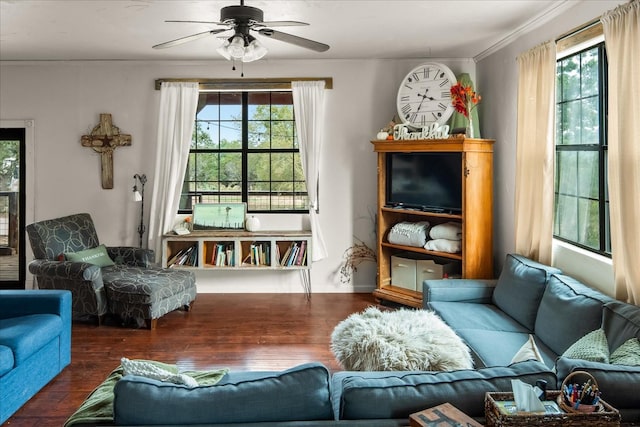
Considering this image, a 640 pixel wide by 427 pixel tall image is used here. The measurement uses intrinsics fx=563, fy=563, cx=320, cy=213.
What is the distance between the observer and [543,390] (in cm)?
179

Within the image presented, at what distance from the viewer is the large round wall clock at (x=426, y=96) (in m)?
5.40

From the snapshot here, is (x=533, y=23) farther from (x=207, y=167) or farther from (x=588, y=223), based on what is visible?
(x=207, y=167)

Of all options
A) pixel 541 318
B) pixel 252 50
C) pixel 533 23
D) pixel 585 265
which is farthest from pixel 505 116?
pixel 252 50

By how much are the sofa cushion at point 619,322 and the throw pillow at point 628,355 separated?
0.55 ft

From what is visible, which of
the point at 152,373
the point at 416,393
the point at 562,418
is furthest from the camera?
the point at 152,373

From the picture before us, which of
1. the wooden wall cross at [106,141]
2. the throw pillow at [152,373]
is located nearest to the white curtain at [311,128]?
the wooden wall cross at [106,141]

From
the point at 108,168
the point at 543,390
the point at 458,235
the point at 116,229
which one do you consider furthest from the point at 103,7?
the point at 543,390

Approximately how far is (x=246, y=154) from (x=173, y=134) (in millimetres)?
A: 811

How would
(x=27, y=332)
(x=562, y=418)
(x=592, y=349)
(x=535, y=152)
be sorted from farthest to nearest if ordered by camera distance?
1. (x=535, y=152)
2. (x=27, y=332)
3. (x=592, y=349)
4. (x=562, y=418)

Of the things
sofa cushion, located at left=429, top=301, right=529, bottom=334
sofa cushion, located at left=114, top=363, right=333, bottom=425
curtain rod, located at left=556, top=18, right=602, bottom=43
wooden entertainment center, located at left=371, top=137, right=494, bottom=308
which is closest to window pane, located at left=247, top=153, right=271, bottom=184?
wooden entertainment center, located at left=371, top=137, right=494, bottom=308

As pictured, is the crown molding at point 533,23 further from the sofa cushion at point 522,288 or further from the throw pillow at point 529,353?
the throw pillow at point 529,353

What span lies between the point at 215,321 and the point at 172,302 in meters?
0.42

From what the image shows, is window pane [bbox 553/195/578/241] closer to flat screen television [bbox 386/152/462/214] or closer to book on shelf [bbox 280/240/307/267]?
flat screen television [bbox 386/152/462/214]

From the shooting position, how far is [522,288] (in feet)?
12.6
